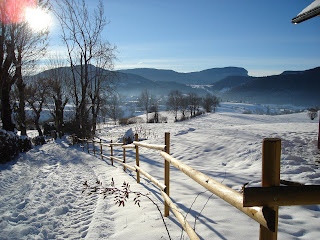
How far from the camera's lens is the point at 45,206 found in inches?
171

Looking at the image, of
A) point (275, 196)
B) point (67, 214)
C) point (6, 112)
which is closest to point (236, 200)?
point (275, 196)

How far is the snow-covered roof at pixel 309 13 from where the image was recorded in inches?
200

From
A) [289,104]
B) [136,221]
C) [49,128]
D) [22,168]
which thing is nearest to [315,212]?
[136,221]

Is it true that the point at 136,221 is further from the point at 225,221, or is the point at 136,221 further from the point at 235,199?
the point at 235,199

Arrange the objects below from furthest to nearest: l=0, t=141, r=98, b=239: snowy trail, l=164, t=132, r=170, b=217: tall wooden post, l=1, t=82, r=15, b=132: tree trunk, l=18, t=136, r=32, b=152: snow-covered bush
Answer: l=1, t=82, r=15, b=132: tree trunk → l=18, t=136, r=32, b=152: snow-covered bush → l=0, t=141, r=98, b=239: snowy trail → l=164, t=132, r=170, b=217: tall wooden post

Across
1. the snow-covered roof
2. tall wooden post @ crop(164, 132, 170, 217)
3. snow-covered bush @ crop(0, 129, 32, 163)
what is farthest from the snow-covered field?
the snow-covered roof

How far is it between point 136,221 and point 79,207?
5.87 ft

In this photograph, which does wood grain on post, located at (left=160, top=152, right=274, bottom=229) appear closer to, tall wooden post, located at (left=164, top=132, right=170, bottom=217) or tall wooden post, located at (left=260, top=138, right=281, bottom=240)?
tall wooden post, located at (left=260, top=138, right=281, bottom=240)

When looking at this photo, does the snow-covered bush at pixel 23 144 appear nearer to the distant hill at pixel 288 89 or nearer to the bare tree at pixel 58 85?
the bare tree at pixel 58 85

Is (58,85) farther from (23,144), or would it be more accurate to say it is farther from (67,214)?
(67,214)

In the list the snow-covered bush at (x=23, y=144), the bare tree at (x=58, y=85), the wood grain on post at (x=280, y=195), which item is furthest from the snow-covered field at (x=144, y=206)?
the bare tree at (x=58, y=85)

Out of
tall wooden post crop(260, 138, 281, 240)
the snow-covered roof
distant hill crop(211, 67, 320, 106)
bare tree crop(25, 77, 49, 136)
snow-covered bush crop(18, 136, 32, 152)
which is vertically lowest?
snow-covered bush crop(18, 136, 32, 152)

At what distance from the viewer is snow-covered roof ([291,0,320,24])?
16.7ft

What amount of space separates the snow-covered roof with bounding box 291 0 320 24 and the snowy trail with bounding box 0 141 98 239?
7082mm
